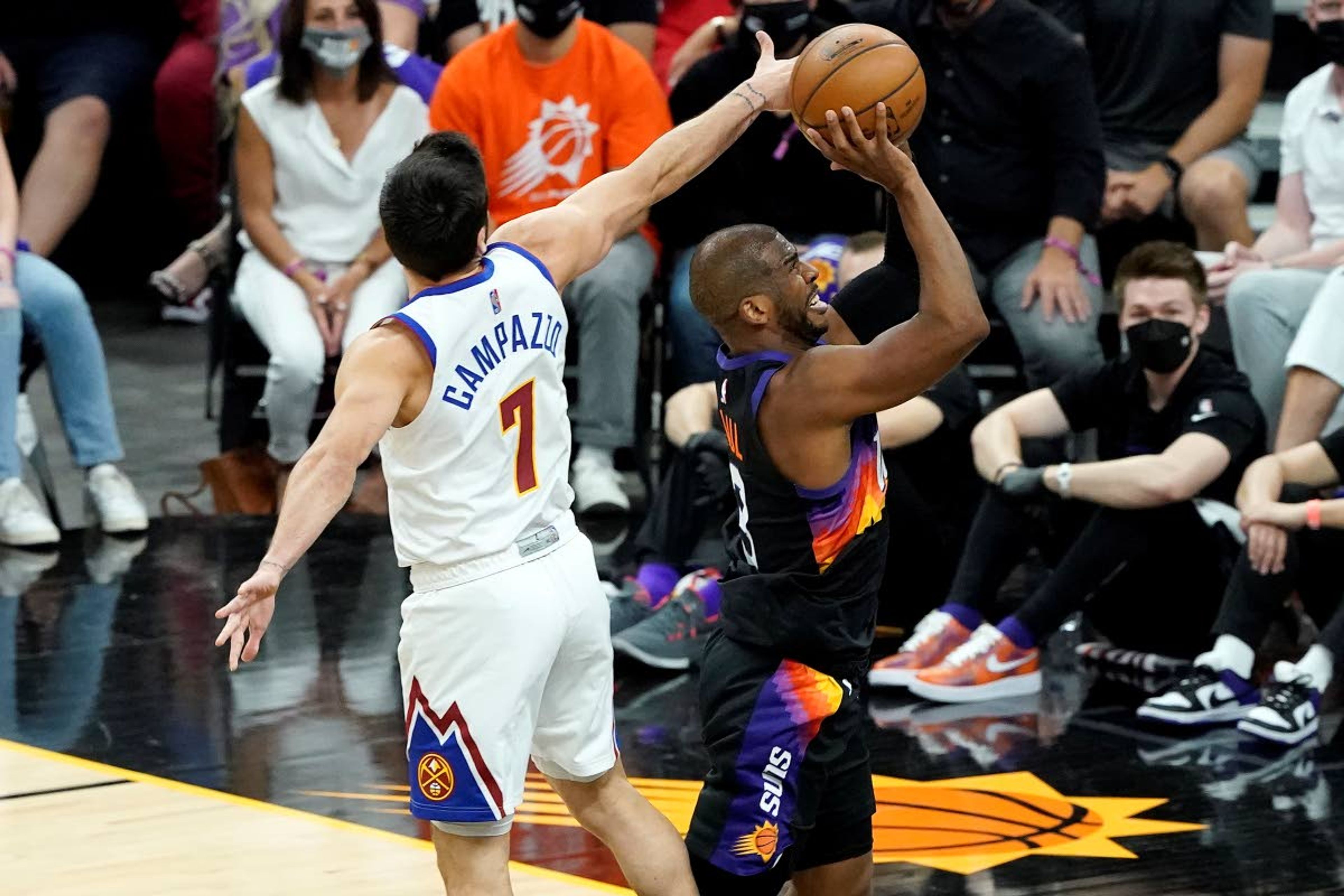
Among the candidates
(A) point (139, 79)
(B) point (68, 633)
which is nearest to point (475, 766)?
(B) point (68, 633)

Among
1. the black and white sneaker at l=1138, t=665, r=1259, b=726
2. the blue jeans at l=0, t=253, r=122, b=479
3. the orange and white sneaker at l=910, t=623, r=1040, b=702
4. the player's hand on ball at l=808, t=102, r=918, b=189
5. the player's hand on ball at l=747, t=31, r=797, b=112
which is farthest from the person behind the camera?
the blue jeans at l=0, t=253, r=122, b=479

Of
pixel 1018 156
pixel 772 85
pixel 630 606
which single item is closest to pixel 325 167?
pixel 630 606

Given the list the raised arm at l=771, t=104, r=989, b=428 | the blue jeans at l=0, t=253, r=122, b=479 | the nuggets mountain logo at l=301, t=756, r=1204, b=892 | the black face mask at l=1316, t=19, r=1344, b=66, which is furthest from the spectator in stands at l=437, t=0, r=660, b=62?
the raised arm at l=771, t=104, r=989, b=428

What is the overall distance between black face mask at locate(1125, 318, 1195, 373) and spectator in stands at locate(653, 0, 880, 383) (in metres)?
1.36

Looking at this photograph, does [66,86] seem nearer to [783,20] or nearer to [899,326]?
[783,20]

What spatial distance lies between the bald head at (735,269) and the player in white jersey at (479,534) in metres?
0.24

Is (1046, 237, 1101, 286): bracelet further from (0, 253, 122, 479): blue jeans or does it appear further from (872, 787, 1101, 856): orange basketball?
(0, 253, 122, 479): blue jeans

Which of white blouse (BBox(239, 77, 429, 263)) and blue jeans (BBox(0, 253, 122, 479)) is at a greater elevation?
white blouse (BBox(239, 77, 429, 263))

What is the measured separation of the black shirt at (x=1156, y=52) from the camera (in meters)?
6.79

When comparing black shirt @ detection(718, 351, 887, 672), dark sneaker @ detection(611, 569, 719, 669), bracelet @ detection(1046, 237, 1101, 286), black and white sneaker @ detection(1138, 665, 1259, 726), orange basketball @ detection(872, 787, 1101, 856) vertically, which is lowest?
dark sneaker @ detection(611, 569, 719, 669)

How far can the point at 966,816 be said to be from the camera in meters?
4.29

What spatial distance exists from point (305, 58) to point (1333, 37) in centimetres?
330

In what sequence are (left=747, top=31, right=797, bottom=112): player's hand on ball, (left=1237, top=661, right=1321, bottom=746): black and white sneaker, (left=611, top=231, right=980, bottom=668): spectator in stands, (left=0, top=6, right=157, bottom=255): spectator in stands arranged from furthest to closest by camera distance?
(left=0, top=6, right=157, bottom=255): spectator in stands < (left=611, top=231, right=980, bottom=668): spectator in stands < (left=1237, top=661, right=1321, bottom=746): black and white sneaker < (left=747, top=31, right=797, bottom=112): player's hand on ball

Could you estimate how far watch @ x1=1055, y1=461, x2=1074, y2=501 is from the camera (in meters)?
5.31
